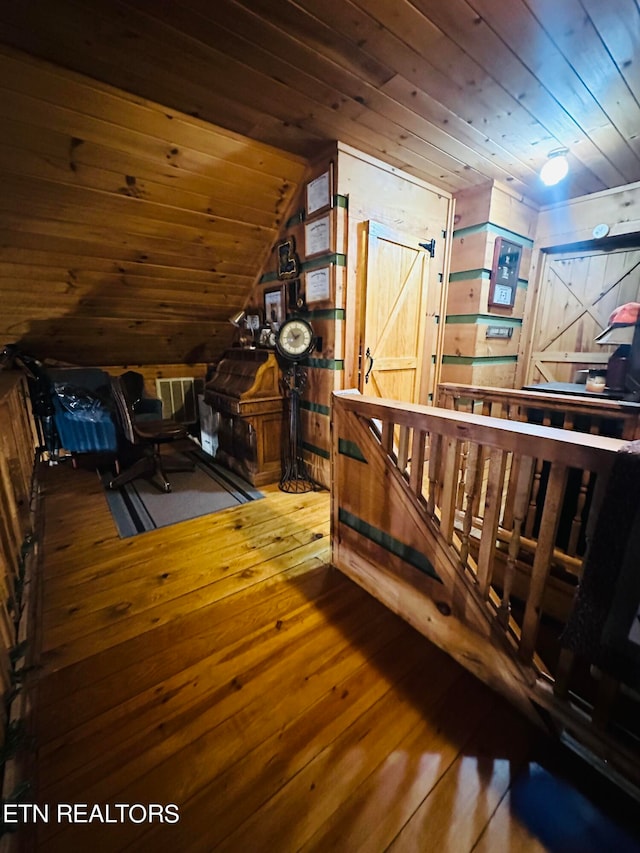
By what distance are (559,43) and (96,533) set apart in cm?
366

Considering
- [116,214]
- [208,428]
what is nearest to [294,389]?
[208,428]

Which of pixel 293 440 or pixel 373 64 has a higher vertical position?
pixel 373 64

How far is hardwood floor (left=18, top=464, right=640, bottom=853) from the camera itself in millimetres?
934

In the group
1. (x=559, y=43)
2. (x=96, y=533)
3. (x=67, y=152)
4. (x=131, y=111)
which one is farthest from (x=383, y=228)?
(x=96, y=533)

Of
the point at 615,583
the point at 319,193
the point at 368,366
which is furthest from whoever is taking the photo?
the point at 368,366

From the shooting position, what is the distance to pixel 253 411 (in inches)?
119

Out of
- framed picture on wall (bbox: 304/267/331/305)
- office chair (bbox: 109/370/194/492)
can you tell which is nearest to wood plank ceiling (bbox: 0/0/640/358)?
framed picture on wall (bbox: 304/267/331/305)

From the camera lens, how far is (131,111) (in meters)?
2.02

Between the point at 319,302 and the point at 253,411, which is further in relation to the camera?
the point at 253,411

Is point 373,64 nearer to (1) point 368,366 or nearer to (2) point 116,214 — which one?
(1) point 368,366

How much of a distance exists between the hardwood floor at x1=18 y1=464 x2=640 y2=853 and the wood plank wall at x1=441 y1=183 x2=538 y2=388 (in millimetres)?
2549

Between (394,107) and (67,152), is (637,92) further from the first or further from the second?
(67,152)

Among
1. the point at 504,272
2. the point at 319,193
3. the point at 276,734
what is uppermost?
the point at 319,193

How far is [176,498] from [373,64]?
9.76 ft
